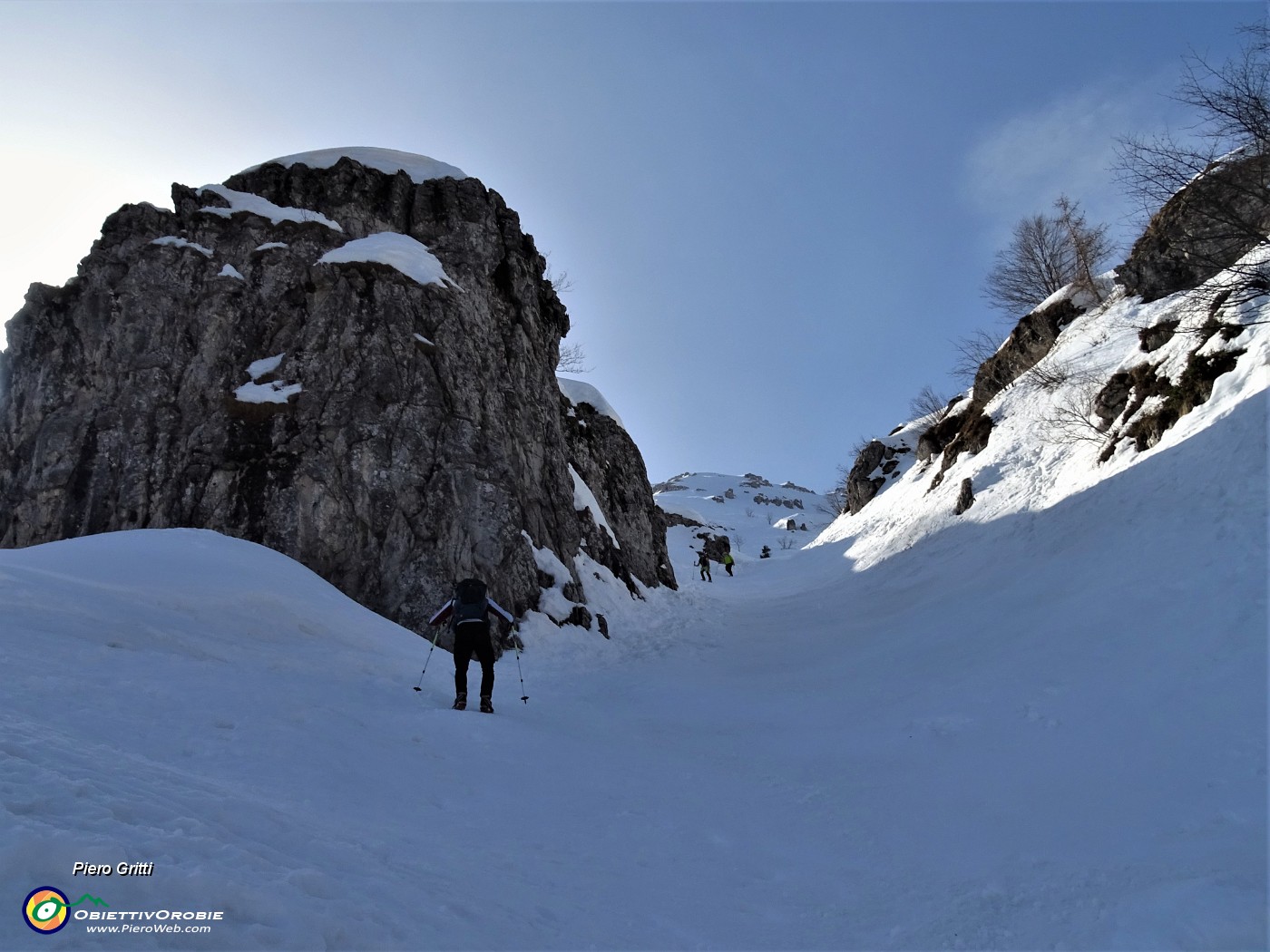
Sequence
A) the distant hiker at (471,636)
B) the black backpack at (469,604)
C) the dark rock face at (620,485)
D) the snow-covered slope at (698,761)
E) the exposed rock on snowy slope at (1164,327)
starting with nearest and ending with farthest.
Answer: the snow-covered slope at (698,761) → the distant hiker at (471,636) → the black backpack at (469,604) → the exposed rock on snowy slope at (1164,327) → the dark rock face at (620,485)

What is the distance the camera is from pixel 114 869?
2492 millimetres

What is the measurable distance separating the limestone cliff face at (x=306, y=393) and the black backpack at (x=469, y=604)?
5538 millimetres

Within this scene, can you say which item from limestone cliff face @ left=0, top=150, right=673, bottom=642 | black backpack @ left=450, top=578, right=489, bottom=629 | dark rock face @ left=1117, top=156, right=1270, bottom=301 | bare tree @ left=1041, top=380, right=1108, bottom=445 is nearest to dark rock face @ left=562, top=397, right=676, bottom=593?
limestone cliff face @ left=0, top=150, right=673, bottom=642

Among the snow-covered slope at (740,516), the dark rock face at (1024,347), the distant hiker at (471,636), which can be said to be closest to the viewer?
the distant hiker at (471,636)

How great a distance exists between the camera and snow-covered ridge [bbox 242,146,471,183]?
23.0 m

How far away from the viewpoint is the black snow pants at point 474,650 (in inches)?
331

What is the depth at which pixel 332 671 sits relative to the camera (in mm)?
8492

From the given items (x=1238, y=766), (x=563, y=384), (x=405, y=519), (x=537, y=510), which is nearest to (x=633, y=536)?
(x=563, y=384)

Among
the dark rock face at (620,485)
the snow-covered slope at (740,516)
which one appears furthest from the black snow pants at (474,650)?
the snow-covered slope at (740,516)

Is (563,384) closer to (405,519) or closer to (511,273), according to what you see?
(511,273)

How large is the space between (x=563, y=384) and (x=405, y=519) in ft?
54.2

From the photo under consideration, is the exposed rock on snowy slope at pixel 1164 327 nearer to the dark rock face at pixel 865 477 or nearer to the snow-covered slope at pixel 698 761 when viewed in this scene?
the snow-covered slope at pixel 698 761

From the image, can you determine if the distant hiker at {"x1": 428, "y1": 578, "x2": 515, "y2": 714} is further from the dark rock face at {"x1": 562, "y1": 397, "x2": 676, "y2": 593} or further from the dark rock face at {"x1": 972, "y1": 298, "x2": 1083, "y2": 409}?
the dark rock face at {"x1": 972, "y1": 298, "x2": 1083, "y2": 409}

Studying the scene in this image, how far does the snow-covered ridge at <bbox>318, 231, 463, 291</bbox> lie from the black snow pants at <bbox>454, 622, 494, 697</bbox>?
13117mm
